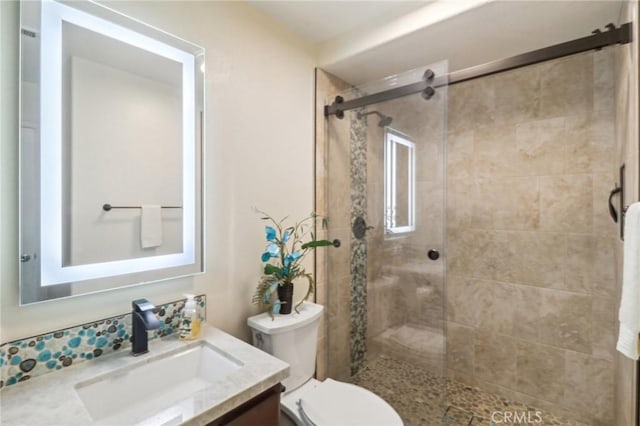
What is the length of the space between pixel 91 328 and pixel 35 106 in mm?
746

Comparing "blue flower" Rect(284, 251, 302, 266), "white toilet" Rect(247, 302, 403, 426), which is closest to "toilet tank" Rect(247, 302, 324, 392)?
"white toilet" Rect(247, 302, 403, 426)

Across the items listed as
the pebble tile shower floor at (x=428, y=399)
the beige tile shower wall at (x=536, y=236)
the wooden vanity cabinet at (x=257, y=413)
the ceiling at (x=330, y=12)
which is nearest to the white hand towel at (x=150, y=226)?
the wooden vanity cabinet at (x=257, y=413)

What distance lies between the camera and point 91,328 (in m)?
1.04

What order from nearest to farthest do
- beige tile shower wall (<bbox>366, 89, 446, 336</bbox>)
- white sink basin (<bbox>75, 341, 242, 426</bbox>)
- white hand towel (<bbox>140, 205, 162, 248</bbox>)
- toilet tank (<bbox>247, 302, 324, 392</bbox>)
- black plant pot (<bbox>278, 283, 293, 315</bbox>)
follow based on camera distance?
white sink basin (<bbox>75, 341, 242, 426</bbox>), white hand towel (<bbox>140, 205, 162, 248</bbox>), toilet tank (<bbox>247, 302, 324, 392</bbox>), black plant pot (<bbox>278, 283, 293, 315</bbox>), beige tile shower wall (<bbox>366, 89, 446, 336</bbox>)

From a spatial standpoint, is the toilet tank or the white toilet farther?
the toilet tank

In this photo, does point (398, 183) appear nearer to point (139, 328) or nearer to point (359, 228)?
point (359, 228)

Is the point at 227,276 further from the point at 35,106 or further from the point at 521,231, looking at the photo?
the point at 521,231

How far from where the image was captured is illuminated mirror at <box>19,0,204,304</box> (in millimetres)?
937

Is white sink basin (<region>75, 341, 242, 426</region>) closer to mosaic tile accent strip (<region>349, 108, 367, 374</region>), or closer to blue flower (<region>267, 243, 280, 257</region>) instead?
blue flower (<region>267, 243, 280, 257</region>)

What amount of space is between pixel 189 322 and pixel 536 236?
6.87 feet

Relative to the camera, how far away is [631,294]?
94cm

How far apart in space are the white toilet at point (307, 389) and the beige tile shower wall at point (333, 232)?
0.47 metres

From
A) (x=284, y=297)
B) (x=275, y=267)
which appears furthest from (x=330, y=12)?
(x=284, y=297)

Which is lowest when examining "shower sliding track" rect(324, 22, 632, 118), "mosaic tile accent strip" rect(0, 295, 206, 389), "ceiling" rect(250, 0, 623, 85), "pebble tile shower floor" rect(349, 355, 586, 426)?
"pebble tile shower floor" rect(349, 355, 586, 426)
